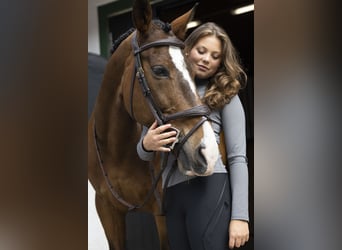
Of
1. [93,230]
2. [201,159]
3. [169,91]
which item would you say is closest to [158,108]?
[169,91]

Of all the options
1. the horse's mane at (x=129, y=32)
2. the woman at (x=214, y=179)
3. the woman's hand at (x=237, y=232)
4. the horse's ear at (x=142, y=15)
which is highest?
the horse's ear at (x=142, y=15)

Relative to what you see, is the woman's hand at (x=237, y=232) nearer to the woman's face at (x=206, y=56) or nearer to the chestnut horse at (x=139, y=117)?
the chestnut horse at (x=139, y=117)

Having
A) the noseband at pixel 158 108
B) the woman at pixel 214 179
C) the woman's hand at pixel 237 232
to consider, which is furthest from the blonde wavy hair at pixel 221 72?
the woman's hand at pixel 237 232

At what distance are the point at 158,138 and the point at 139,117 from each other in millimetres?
76

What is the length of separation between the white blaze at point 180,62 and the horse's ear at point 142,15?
0.09 metres

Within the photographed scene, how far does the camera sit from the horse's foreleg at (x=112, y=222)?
1.02 meters

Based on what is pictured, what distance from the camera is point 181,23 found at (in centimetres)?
95

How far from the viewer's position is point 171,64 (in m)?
0.88

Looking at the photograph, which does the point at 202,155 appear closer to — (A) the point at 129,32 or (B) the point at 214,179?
(B) the point at 214,179

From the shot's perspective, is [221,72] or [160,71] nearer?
[160,71]

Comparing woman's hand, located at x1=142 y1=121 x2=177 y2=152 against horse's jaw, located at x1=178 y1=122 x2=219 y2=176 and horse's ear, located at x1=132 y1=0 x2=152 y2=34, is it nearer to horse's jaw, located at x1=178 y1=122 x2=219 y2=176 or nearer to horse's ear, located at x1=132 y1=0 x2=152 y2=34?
horse's jaw, located at x1=178 y1=122 x2=219 y2=176

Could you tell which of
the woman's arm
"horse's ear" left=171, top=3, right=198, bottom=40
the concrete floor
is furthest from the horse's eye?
the concrete floor

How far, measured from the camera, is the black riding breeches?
1025 millimetres
